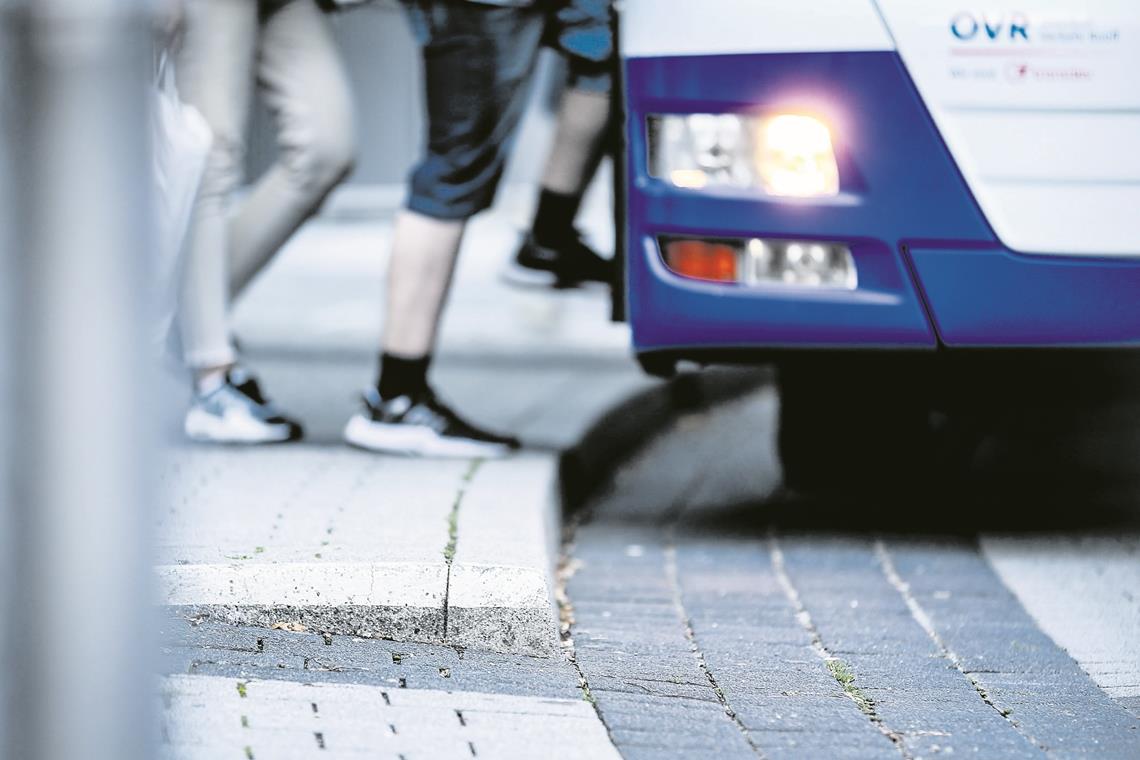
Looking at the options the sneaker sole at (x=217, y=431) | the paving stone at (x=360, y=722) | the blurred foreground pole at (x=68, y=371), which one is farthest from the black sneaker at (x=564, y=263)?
the blurred foreground pole at (x=68, y=371)

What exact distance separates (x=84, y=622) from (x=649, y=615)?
2305 millimetres

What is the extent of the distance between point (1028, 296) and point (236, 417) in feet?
5.96

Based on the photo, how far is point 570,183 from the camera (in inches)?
199

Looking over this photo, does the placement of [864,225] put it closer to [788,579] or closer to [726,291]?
[726,291]

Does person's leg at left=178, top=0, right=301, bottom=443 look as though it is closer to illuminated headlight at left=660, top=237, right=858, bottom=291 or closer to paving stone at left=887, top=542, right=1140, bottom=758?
illuminated headlight at left=660, top=237, right=858, bottom=291

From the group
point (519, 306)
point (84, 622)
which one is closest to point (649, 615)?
point (84, 622)

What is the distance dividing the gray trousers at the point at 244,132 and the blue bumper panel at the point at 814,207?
96 cm

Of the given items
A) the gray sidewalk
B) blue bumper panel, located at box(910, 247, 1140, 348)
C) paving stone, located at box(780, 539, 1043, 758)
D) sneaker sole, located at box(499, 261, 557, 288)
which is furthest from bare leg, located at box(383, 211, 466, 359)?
blue bumper panel, located at box(910, 247, 1140, 348)

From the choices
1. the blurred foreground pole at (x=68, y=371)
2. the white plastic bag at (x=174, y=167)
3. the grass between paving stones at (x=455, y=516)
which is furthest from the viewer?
the white plastic bag at (x=174, y=167)

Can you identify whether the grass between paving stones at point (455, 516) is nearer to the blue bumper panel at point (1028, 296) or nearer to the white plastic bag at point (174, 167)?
the white plastic bag at point (174, 167)

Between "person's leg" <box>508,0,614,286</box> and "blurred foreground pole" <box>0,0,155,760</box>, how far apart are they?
328 cm

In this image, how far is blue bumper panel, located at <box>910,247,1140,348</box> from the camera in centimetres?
379

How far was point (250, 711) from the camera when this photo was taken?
8.87ft

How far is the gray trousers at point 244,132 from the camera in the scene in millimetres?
4402
